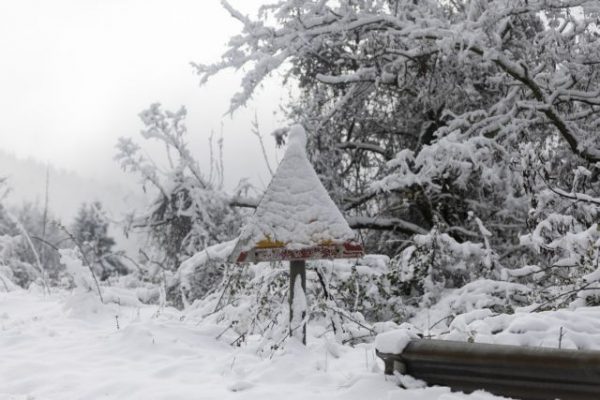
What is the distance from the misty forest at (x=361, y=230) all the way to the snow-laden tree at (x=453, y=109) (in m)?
0.05

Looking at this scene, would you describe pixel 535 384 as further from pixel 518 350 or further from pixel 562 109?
pixel 562 109

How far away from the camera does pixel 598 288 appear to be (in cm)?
518

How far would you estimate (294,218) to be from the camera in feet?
17.5

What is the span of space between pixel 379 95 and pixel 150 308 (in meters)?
7.04

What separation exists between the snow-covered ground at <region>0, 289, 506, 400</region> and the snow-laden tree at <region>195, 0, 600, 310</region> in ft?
10.8

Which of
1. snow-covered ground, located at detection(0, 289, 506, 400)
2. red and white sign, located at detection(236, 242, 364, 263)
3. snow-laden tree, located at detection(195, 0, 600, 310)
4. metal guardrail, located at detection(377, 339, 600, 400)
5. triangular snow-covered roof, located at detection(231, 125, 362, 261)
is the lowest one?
snow-covered ground, located at detection(0, 289, 506, 400)

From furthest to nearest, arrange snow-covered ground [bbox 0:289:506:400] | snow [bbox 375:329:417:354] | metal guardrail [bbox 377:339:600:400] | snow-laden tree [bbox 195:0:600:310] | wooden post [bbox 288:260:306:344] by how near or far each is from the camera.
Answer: snow-laden tree [bbox 195:0:600:310], wooden post [bbox 288:260:306:344], snow-covered ground [bbox 0:289:506:400], snow [bbox 375:329:417:354], metal guardrail [bbox 377:339:600:400]

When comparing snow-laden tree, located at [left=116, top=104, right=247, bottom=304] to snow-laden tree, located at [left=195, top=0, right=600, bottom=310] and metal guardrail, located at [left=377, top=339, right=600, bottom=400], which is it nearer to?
snow-laden tree, located at [left=195, top=0, right=600, bottom=310]

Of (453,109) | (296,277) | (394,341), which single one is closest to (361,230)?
(453,109)

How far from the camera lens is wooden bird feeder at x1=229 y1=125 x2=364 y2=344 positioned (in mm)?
5211

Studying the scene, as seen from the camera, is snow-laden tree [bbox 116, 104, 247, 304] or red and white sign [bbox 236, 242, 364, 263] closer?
red and white sign [bbox 236, 242, 364, 263]

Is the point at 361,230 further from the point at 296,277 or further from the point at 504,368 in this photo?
the point at 504,368

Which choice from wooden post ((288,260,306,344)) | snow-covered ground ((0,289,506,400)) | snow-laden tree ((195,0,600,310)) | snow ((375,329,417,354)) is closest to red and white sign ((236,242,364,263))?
wooden post ((288,260,306,344))

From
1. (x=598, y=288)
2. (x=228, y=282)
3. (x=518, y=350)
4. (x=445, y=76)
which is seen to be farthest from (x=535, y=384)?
(x=445, y=76)
